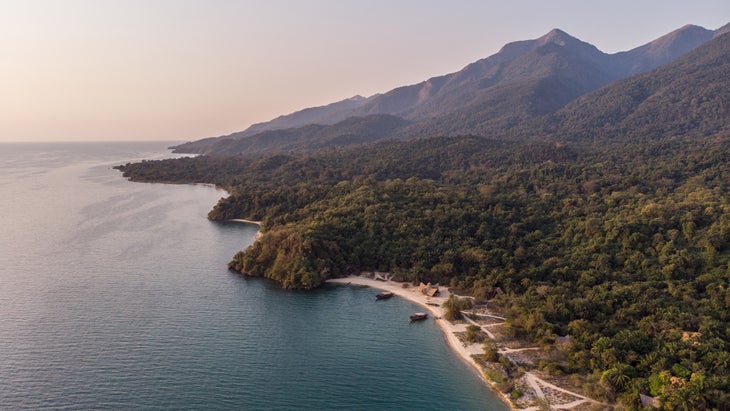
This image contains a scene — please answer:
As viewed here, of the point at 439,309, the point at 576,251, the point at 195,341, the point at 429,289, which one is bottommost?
the point at 439,309

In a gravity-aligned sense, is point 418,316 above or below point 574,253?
below

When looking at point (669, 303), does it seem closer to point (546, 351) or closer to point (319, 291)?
point (546, 351)

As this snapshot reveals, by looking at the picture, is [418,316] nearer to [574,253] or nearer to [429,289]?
[429,289]

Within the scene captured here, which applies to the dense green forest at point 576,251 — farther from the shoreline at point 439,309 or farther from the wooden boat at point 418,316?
the wooden boat at point 418,316

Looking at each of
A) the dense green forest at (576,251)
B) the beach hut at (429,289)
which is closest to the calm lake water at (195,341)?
the beach hut at (429,289)

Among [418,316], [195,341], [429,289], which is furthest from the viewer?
[429,289]

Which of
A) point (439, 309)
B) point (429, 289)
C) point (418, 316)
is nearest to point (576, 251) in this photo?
point (429, 289)
